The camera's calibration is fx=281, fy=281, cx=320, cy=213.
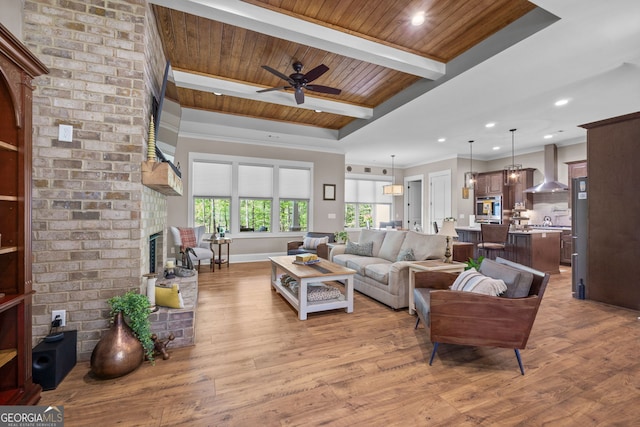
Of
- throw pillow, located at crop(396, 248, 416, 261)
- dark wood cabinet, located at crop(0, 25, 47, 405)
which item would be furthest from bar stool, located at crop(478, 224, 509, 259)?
dark wood cabinet, located at crop(0, 25, 47, 405)

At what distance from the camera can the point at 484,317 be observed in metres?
2.07

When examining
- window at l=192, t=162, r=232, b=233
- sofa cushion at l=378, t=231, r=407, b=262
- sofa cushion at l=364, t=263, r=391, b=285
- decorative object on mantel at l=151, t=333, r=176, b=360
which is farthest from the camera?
window at l=192, t=162, r=232, b=233

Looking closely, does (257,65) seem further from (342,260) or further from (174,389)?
(174,389)

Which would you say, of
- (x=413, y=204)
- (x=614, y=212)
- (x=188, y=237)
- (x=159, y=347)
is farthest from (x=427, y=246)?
(x=413, y=204)

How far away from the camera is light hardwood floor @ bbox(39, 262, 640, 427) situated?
163 cm

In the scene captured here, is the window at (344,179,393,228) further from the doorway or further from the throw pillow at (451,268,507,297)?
the throw pillow at (451,268,507,297)

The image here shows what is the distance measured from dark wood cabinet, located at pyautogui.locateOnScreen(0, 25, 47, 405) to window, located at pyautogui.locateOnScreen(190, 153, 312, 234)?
4620mm

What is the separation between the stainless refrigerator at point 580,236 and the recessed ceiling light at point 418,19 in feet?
10.6

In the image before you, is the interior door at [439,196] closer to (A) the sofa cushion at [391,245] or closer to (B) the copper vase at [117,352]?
(A) the sofa cushion at [391,245]

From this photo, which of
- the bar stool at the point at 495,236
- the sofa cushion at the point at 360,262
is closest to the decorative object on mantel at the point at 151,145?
the sofa cushion at the point at 360,262

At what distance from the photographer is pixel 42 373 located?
6.01ft

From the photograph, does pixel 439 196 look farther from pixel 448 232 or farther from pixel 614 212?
pixel 448 232

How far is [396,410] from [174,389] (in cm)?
144

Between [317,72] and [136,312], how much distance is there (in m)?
3.06
